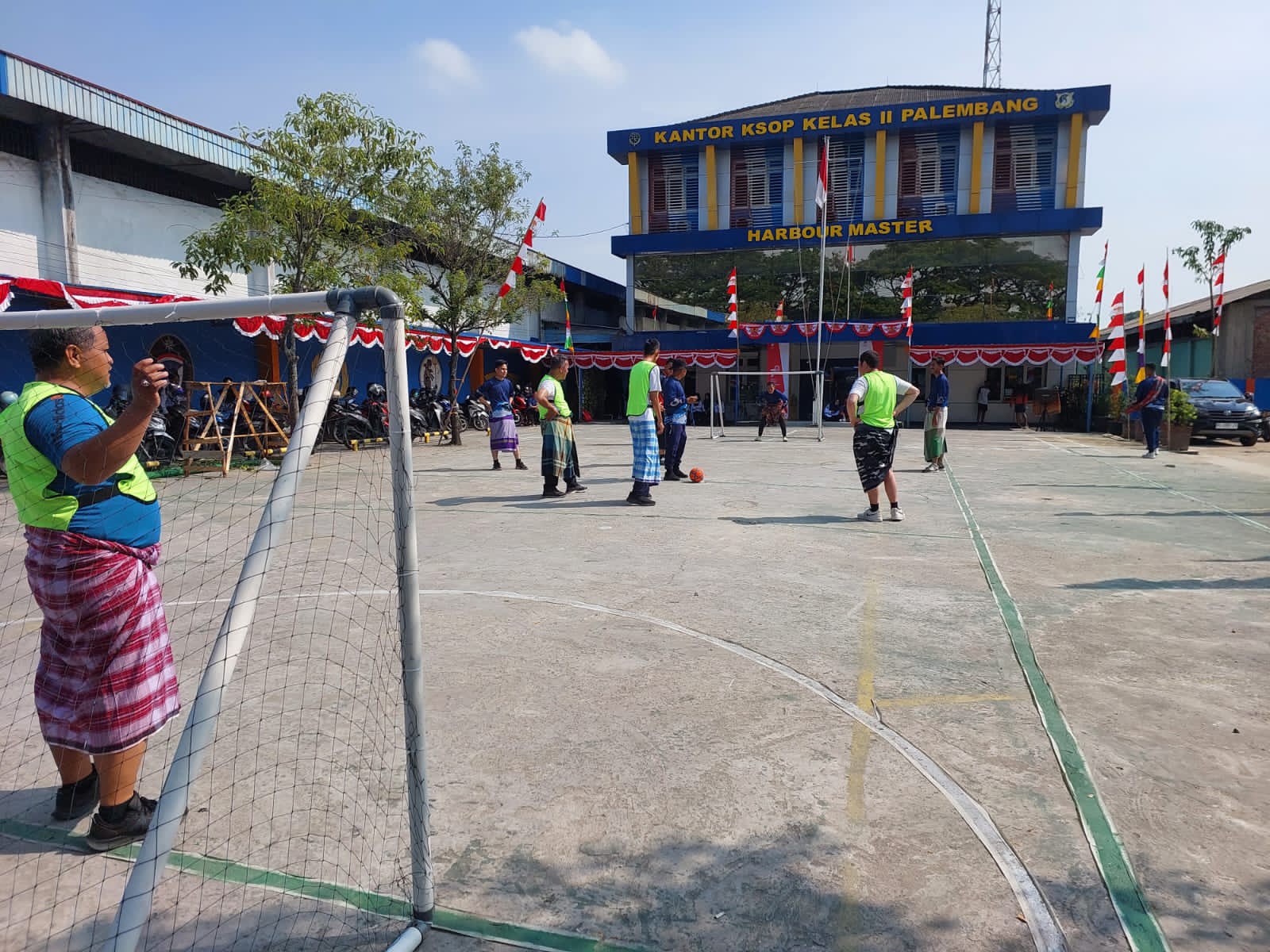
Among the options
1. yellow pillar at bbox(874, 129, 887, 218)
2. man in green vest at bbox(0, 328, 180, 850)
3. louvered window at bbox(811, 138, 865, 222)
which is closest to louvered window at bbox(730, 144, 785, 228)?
louvered window at bbox(811, 138, 865, 222)

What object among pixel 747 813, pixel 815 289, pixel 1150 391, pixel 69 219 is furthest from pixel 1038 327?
pixel 747 813

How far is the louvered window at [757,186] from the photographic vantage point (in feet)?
98.1

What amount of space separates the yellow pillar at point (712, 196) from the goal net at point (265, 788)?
91.5 ft

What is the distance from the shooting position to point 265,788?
117 inches

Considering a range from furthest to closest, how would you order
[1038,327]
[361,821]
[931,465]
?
[1038,327], [931,465], [361,821]

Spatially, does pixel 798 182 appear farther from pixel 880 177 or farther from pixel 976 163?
pixel 976 163

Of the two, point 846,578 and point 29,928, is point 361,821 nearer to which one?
point 29,928

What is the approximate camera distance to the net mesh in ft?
7.48

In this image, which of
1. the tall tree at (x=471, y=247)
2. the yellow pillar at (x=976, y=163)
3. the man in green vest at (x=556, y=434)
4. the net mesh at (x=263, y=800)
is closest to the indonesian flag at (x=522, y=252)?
the tall tree at (x=471, y=247)

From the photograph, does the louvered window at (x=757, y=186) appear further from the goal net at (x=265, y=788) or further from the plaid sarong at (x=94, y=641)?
the plaid sarong at (x=94, y=641)

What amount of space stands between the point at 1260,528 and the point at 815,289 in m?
22.5

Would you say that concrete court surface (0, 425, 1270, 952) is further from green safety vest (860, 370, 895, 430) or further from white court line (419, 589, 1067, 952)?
green safety vest (860, 370, 895, 430)

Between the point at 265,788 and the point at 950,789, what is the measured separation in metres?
2.44

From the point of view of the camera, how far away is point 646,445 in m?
9.15
